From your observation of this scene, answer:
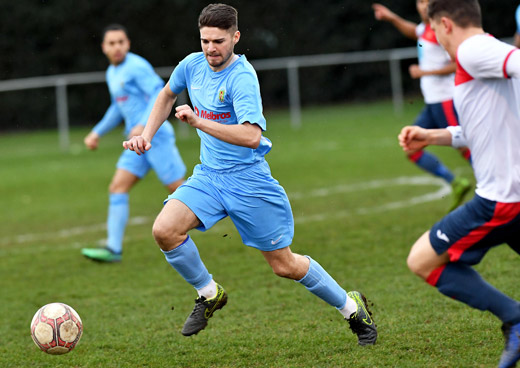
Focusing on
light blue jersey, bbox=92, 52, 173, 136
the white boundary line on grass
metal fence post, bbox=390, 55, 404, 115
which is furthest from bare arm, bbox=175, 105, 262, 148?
metal fence post, bbox=390, 55, 404, 115

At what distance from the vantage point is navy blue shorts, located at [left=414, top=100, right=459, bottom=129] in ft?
28.9

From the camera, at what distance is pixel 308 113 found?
77.3 feet

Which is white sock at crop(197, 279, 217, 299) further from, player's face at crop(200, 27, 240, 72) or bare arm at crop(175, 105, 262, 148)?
player's face at crop(200, 27, 240, 72)

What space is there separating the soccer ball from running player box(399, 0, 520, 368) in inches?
85.3

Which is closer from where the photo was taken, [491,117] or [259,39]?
[491,117]

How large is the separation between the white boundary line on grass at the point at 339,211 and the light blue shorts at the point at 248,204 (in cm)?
419

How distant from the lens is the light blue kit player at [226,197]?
4.63 meters

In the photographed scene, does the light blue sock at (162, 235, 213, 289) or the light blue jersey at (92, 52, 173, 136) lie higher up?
the light blue jersey at (92, 52, 173, 136)

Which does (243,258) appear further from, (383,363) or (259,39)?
(259,39)

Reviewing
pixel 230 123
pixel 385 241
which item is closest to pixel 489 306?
pixel 230 123

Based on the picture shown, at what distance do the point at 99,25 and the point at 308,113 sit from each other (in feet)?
22.0

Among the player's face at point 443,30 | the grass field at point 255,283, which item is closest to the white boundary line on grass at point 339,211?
the grass field at point 255,283

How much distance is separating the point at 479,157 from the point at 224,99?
1590mm

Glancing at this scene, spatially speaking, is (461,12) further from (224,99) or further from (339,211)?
(339,211)
